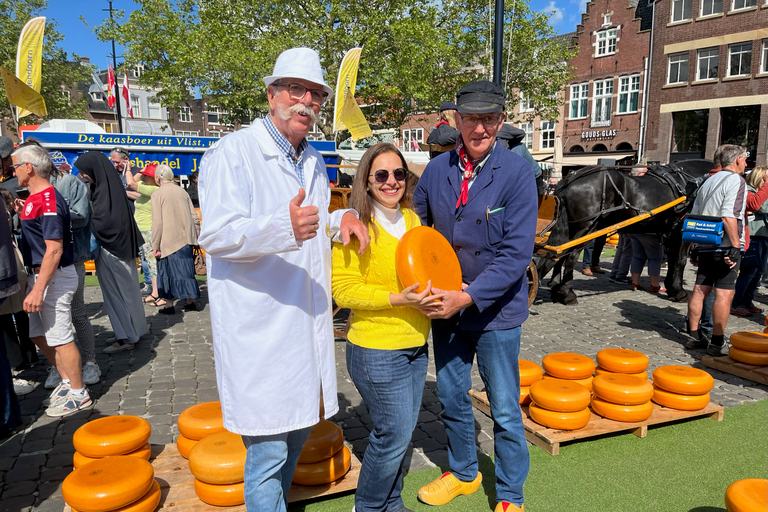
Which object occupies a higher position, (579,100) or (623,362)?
(579,100)

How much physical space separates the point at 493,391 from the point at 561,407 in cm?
117

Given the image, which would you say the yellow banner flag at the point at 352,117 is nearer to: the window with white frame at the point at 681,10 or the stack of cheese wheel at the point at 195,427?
the stack of cheese wheel at the point at 195,427

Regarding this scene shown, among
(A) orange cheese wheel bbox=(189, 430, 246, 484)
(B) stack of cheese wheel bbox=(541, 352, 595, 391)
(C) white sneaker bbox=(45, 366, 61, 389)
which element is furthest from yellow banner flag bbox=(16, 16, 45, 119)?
(B) stack of cheese wheel bbox=(541, 352, 595, 391)

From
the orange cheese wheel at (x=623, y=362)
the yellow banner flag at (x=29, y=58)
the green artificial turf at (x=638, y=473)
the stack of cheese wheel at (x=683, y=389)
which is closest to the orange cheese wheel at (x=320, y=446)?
the green artificial turf at (x=638, y=473)

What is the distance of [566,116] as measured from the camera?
3644cm

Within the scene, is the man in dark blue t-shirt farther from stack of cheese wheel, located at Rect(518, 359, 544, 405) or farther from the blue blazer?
stack of cheese wheel, located at Rect(518, 359, 544, 405)

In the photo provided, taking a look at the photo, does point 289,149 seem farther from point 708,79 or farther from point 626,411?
point 708,79

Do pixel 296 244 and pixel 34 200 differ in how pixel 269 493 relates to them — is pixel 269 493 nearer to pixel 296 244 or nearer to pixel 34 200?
pixel 296 244

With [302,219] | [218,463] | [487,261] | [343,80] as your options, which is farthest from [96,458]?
[343,80]

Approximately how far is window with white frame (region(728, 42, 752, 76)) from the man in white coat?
3220 cm

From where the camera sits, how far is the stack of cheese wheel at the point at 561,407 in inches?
141

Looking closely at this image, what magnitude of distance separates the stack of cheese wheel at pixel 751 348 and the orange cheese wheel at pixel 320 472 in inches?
171

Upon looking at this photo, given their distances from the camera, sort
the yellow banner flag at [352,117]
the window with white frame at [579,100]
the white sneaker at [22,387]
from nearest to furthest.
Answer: the white sneaker at [22,387], the yellow banner flag at [352,117], the window with white frame at [579,100]

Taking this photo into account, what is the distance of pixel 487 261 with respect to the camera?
8.70ft
